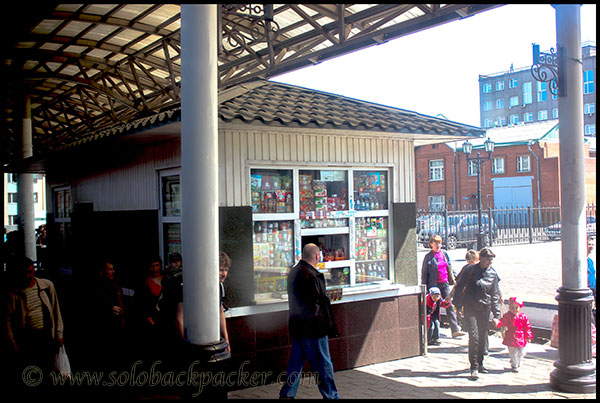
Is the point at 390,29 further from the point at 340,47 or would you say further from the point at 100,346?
the point at 100,346

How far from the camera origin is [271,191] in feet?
26.4

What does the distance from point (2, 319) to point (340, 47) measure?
5361 millimetres

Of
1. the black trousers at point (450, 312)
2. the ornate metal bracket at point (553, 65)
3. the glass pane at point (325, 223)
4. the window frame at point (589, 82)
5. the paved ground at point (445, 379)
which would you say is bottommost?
the paved ground at point (445, 379)

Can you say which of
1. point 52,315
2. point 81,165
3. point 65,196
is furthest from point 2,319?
point 65,196

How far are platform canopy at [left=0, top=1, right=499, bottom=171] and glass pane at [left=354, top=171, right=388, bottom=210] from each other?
6.05ft

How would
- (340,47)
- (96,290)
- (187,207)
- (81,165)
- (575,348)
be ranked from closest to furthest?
(187,207)
(575,348)
(96,290)
(340,47)
(81,165)

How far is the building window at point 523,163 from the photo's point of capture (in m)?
45.8

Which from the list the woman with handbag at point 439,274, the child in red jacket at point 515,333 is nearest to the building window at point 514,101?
the woman with handbag at point 439,274

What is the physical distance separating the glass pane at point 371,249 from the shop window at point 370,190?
20cm

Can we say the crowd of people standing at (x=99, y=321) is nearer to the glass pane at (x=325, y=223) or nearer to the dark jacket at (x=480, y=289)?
the glass pane at (x=325, y=223)

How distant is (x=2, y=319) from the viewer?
19.8ft

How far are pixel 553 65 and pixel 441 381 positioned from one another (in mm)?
4129

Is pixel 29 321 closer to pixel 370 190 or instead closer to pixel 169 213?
pixel 169 213

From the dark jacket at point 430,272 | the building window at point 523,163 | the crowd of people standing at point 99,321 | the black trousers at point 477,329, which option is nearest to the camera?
the crowd of people standing at point 99,321
